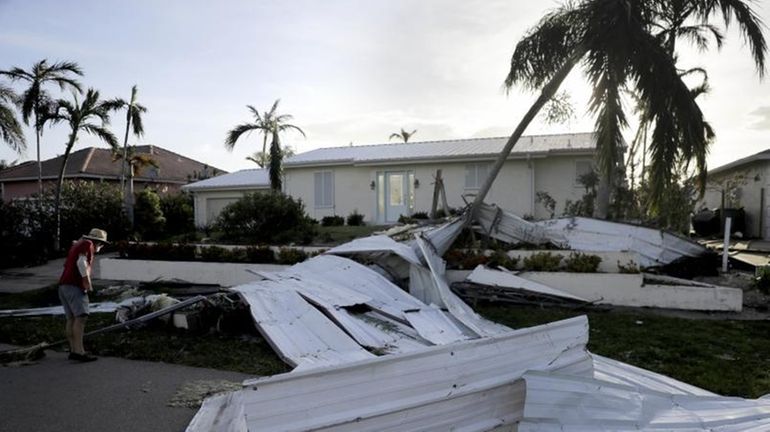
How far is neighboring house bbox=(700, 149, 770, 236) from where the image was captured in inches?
772

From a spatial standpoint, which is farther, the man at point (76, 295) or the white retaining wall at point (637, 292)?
the white retaining wall at point (637, 292)

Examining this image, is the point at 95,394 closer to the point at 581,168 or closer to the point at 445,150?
the point at 581,168

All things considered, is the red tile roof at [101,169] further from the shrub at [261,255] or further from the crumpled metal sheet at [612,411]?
the crumpled metal sheet at [612,411]

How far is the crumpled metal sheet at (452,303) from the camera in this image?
658 cm

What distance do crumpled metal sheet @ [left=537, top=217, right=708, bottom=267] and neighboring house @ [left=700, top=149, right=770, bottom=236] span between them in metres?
11.0

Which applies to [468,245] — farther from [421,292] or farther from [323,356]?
[323,356]

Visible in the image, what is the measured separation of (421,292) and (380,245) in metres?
1.30

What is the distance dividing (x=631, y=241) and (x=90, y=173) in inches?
1064

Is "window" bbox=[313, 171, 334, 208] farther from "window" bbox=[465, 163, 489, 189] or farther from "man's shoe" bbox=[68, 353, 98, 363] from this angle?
"man's shoe" bbox=[68, 353, 98, 363]

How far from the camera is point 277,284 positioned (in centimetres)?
741

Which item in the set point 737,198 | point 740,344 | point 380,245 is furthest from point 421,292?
point 737,198

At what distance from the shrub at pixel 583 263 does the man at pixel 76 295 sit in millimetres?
7357

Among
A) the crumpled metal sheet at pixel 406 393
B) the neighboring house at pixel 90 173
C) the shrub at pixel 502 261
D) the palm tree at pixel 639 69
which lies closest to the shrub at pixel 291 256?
the shrub at pixel 502 261

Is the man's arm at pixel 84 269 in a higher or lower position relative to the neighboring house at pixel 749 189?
lower
